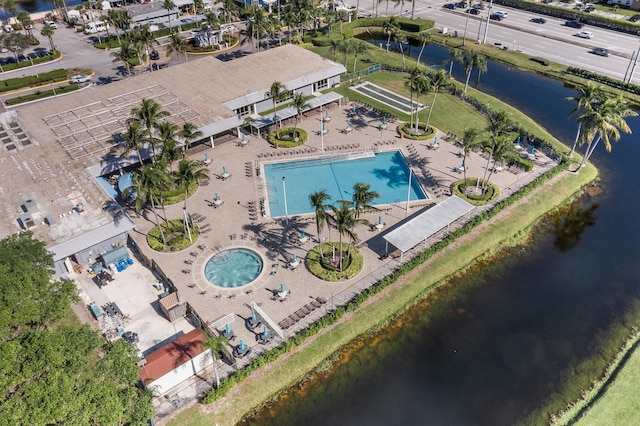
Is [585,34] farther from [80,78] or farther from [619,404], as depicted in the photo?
[80,78]

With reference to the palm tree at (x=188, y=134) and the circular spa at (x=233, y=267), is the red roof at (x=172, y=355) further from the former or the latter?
the palm tree at (x=188, y=134)

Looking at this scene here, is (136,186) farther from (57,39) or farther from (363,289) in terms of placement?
(57,39)

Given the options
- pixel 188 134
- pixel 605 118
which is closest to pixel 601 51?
pixel 605 118

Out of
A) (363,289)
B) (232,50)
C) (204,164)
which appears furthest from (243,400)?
(232,50)

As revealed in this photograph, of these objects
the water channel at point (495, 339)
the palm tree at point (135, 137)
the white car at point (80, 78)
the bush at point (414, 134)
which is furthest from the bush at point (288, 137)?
the white car at point (80, 78)

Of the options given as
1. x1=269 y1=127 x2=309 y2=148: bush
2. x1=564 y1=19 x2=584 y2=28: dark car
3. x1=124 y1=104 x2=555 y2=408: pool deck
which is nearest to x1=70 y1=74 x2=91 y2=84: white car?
x1=124 y1=104 x2=555 y2=408: pool deck

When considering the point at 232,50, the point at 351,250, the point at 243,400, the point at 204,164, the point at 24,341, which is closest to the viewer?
the point at 24,341
